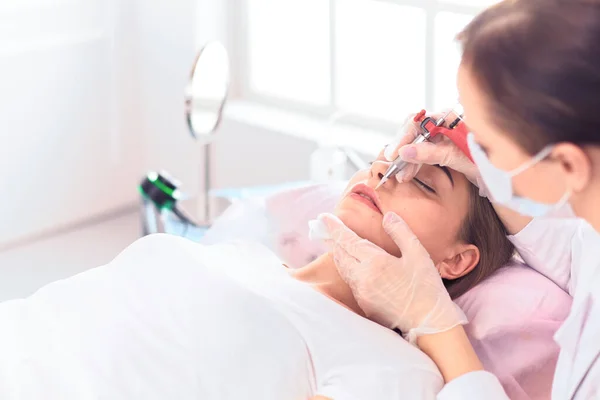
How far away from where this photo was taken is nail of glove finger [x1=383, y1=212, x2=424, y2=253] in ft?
5.04

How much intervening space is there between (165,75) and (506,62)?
6.84 ft

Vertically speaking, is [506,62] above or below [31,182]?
above

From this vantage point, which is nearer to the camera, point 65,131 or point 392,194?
point 392,194

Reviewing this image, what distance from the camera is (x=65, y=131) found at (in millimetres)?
2914

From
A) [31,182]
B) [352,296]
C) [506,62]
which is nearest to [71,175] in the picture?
[31,182]

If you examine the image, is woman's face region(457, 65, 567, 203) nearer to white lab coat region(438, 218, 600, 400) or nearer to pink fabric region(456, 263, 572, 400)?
white lab coat region(438, 218, 600, 400)

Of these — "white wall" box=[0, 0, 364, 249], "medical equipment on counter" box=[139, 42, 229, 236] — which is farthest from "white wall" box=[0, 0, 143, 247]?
"medical equipment on counter" box=[139, 42, 229, 236]

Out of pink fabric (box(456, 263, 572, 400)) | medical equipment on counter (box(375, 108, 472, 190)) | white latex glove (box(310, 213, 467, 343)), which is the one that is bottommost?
pink fabric (box(456, 263, 572, 400))

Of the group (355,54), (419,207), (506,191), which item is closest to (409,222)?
(419,207)

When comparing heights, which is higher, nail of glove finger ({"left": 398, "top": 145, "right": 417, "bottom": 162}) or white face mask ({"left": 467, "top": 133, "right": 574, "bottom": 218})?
white face mask ({"left": 467, "top": 133, "right": 574, "bottom": 218})

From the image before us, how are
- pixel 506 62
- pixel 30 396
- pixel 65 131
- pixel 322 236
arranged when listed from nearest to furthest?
pixel 506 62 → pixel 30 396 → pixel 322 236 → pixel 65 131

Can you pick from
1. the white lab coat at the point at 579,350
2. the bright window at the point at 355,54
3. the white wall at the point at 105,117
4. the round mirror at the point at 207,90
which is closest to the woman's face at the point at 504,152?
the white lab coat at the point at 579,350

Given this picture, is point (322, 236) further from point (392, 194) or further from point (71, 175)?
point (71, 175)

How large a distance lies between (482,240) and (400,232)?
7.9 inches
